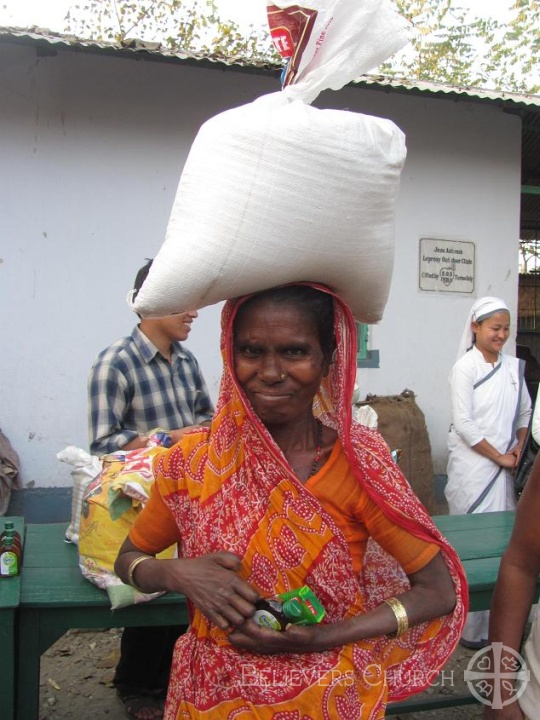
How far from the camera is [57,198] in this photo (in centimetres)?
560

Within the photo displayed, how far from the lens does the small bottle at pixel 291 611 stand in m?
1.28

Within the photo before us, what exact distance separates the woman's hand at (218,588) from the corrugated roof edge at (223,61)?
4.59 meters

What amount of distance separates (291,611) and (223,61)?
4.94m

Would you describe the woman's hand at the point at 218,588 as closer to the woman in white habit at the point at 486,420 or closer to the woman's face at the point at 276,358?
the woman's face at the point at 276,358

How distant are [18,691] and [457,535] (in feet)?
6.50

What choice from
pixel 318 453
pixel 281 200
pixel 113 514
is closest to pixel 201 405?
pixel 113 514

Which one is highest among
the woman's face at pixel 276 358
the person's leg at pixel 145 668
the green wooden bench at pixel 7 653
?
the woman's face at pixel 276 358

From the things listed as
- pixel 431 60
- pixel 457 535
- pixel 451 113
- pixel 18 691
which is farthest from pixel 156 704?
pixel 431 60

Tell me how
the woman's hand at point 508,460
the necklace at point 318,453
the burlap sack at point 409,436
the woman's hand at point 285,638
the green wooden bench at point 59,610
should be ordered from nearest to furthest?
the woman's hand at point 285,638
the necklace at point 318,453
the green wooden bench at point 59,610
the woman's hand at point 508,460
the burlap sack at point 409,436

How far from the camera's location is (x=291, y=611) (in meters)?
1.28

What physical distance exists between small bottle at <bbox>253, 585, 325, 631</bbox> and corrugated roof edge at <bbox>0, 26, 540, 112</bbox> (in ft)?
15.5

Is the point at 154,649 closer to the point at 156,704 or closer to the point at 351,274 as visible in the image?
the point at 156,704

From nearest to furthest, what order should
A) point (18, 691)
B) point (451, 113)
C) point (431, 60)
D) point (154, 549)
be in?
point (154, 549) → point (18, 691) → point (451, 113) → point (431, 60)

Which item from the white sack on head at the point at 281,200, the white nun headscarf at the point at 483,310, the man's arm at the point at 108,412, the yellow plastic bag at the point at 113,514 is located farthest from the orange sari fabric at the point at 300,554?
the white nun headscarf at the point at 483,310
